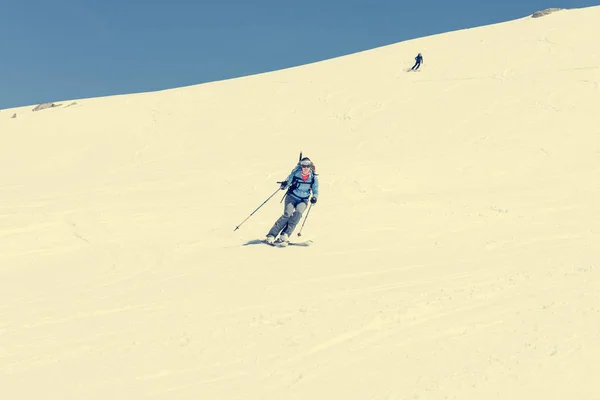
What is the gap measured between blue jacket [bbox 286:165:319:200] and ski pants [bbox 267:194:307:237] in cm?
7

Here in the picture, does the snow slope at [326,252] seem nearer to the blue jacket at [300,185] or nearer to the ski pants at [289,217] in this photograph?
the ski pants at [289,217]

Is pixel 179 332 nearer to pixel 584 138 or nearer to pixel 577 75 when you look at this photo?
pixel 584 138

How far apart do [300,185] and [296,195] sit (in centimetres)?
16

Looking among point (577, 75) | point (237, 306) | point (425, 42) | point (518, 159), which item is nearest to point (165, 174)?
point (518, 159)

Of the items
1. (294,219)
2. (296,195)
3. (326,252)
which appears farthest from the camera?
(296,195)

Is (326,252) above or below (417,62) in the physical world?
below

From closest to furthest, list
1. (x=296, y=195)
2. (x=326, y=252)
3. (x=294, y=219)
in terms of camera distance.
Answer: (x=326, y=252)
(x=294, y=219)
(x=296, y=195)

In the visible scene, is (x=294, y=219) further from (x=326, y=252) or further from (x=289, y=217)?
(x=326, y=252)

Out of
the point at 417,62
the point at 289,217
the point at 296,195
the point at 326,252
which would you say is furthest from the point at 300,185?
the point at 417,62

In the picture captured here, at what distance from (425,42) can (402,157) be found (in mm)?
19108

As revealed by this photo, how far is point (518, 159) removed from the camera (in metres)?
12.3

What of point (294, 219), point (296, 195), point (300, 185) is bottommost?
point (294, 219)

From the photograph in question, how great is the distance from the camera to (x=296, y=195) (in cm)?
852

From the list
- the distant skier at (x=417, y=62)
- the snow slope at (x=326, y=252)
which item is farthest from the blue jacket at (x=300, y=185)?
the distant skier at (x=417, y=62)
